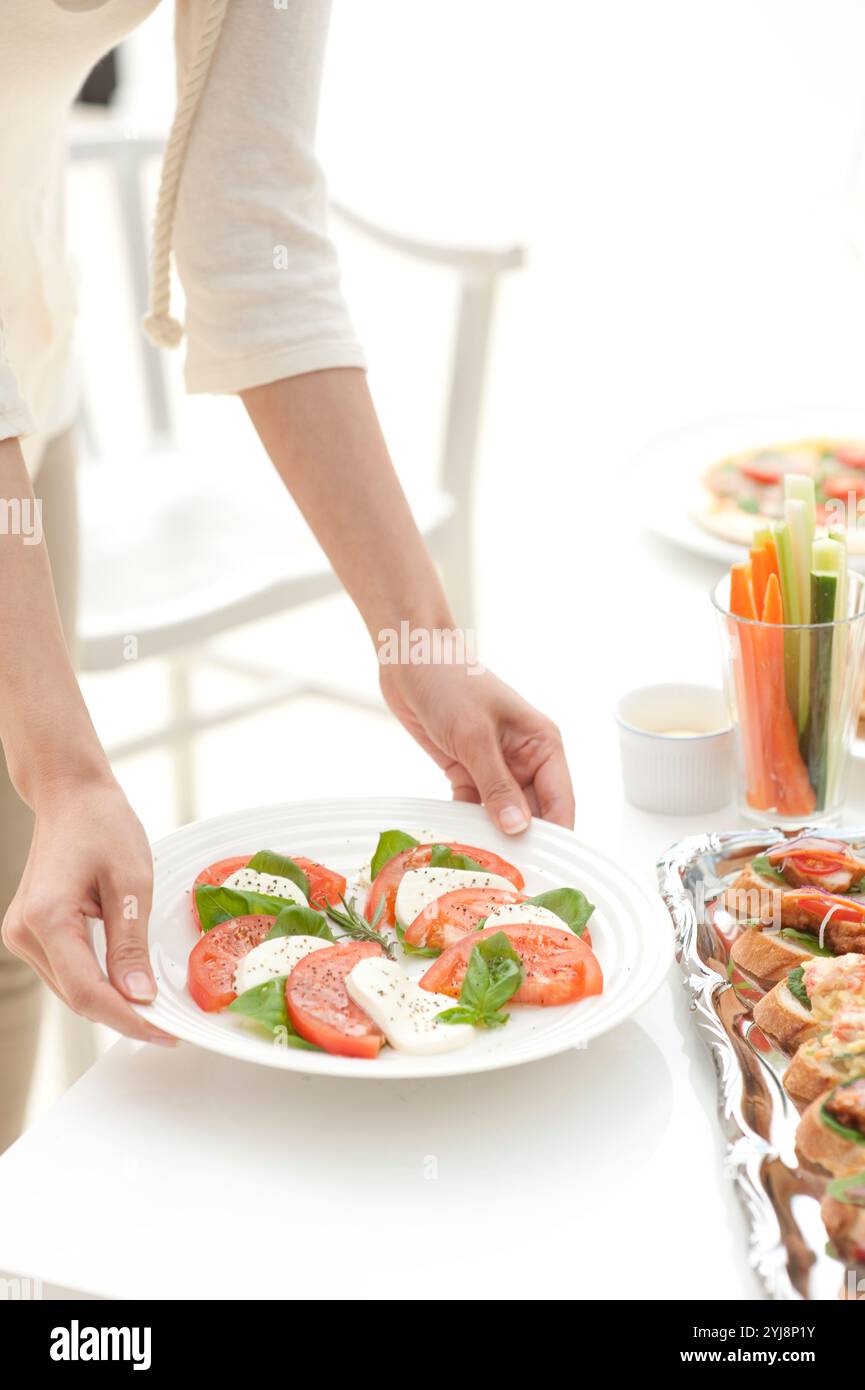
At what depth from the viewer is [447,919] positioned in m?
0.92

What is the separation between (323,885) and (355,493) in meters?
0.36

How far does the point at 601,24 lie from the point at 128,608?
3167 mm

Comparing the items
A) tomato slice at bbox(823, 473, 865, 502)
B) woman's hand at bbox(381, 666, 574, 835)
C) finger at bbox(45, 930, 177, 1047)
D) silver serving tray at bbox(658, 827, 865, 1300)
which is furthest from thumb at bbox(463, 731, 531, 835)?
tomato slice at bbox(823, 473, 865, 502)

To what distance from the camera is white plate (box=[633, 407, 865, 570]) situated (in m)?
1.58

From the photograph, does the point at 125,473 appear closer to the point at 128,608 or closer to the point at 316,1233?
the point at 128,608

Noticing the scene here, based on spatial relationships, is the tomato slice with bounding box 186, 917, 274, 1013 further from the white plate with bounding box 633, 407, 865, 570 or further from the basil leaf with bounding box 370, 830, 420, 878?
the white plate with bounding box 633, 407, 865, 570

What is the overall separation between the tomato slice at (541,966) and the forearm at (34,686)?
0.21 meters

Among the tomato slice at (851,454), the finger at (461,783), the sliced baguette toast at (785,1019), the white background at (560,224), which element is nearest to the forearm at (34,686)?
the finger at (461,783)

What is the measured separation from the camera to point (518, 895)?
0.96 metres

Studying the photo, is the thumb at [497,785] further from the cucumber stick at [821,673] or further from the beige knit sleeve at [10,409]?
the beige knit sleeve at [10,409]

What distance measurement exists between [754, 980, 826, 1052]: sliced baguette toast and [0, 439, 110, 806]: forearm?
0.43m

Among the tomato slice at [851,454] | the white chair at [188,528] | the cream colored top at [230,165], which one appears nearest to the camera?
the cream colored top at [230,165]

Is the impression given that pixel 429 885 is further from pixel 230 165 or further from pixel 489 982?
pixel 230 165

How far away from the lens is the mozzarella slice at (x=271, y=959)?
86cm
